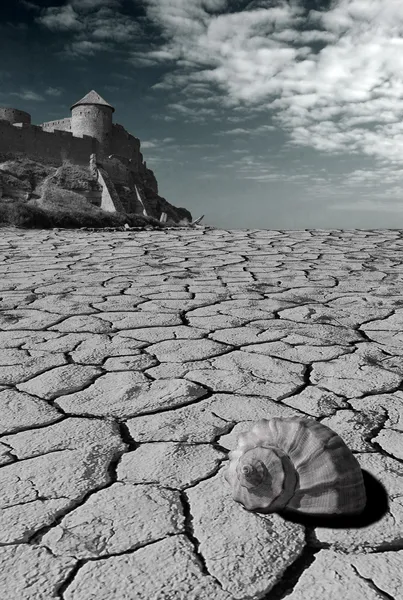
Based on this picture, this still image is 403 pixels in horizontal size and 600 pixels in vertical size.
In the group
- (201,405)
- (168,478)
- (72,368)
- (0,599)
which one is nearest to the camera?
(0,599)

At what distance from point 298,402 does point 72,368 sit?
0.86m

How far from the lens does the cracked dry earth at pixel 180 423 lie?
3.09 ft

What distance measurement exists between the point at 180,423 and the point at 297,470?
584 millimetres

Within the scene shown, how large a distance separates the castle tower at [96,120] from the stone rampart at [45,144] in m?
1.65

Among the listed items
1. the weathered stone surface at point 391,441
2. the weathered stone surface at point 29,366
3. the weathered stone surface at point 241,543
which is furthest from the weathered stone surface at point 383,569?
the weathered stone surface at point 29,366

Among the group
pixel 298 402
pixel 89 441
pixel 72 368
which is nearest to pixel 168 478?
pixel 89 441

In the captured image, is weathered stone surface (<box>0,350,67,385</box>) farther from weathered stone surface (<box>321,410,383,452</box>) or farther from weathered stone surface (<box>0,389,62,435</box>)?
weathered stone surface (<box>321,410,383,452</box>)

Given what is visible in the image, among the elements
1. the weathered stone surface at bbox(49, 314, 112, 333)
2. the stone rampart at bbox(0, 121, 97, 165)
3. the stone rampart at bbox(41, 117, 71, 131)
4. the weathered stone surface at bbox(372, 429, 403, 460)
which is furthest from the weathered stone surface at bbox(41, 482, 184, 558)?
the stone rampart at bbox(41, 117, 71, 131)

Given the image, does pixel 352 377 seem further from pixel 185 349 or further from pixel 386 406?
pixel 185 349

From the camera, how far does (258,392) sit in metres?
1.77

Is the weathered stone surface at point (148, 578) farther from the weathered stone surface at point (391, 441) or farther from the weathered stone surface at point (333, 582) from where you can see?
the weathered stone surface at point (391, 441)

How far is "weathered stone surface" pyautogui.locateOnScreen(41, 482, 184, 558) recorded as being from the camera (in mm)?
1010

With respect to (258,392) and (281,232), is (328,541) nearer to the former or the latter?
(258,392)

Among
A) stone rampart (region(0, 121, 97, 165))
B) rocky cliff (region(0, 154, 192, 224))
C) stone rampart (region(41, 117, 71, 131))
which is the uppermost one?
stone rampart (region(41, 117, 71, 131))
